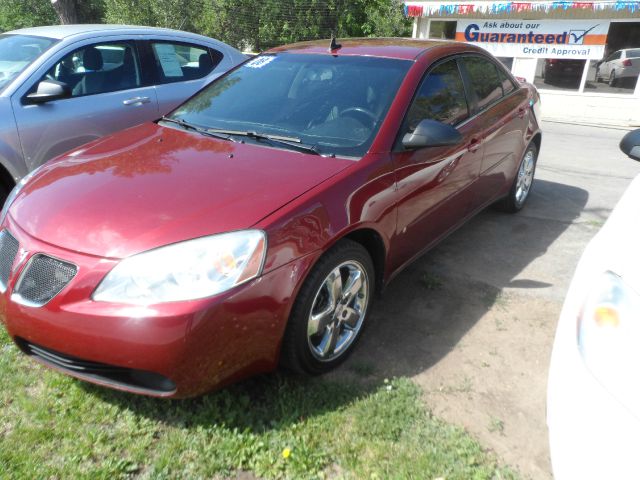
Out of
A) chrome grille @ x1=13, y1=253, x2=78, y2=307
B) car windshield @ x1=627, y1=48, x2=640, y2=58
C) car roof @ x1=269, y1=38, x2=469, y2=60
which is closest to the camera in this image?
chrome grille @ x1=13, y1=253, x2=78, y2=307

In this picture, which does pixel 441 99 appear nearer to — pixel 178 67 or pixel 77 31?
pixel 178 67

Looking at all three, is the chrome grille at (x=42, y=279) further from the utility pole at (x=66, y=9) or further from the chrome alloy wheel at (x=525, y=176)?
the utility pole at (x=66, y=9)

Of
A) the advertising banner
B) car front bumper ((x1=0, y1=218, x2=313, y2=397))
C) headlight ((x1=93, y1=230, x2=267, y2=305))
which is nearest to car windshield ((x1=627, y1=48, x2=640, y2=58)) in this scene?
the advertising banner

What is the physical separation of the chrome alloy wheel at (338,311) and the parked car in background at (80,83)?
281 cm

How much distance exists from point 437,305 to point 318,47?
76.5 inches

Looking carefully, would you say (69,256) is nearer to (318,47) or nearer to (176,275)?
(176,275)

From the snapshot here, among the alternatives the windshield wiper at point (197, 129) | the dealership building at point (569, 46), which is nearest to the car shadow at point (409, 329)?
the windshield wiper at point (197, 129)

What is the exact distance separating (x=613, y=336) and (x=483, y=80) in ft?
9.90

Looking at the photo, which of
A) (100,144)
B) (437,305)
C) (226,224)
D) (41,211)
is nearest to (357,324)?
(437,305)

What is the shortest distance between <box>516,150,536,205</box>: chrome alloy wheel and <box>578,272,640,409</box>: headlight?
341 cm

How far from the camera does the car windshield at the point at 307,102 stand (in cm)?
296

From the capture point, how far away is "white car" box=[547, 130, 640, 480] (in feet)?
4.79

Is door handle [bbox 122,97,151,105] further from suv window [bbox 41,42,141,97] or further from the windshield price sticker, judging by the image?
the windshield price sticker

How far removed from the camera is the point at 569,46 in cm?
1368
